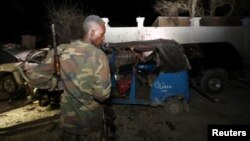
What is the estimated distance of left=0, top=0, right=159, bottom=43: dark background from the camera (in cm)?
2016

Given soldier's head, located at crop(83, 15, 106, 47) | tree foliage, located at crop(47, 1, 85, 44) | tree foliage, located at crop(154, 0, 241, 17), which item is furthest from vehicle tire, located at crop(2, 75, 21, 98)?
tree foliage, located at crop(154, 0, 241, 17)

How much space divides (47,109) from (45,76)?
5248mm

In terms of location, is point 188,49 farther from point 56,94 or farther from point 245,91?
point 56,94

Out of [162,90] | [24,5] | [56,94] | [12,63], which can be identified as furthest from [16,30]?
[162,90]

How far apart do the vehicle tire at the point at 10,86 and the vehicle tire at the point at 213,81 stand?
597 centimetres

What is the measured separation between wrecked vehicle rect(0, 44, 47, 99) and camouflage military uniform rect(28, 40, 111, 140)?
19.4 ft

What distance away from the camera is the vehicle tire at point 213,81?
913 cm

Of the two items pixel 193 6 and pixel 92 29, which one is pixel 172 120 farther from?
pixel 193 6

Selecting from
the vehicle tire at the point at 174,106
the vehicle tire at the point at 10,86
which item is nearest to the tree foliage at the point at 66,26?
the vehicle tire at the point at 10,86

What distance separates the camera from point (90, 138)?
121 inches

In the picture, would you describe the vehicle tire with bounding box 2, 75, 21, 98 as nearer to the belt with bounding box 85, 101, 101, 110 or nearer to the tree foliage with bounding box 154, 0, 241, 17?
the belt with bounding box 85, 101, 101, 110

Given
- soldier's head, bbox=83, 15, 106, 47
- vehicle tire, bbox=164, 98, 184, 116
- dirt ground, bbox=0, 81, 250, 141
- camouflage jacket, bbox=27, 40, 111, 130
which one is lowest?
dirt ground, bbox=0, 81, 250, 141

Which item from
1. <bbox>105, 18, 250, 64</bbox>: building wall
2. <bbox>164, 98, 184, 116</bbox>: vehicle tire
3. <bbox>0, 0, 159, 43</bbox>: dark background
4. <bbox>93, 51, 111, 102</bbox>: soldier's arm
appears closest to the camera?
<bbox>93, 51, 111, 102</bbox>: soldier's arm

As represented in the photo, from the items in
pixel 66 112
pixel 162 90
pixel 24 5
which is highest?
pixel 24 5
